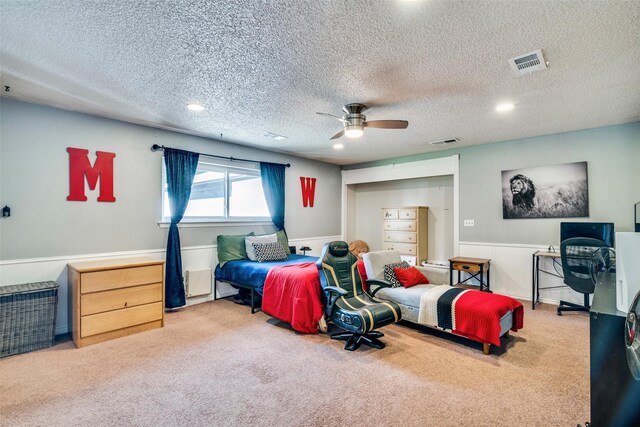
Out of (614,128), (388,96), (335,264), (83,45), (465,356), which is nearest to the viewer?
(83,45)

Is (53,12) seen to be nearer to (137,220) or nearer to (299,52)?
(299,52)

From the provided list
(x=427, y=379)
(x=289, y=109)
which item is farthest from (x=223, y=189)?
(x=427, y=379)

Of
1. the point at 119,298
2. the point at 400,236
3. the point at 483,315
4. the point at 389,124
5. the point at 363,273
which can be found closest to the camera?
the point at 483,315

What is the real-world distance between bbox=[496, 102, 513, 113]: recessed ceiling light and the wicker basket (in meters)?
5.04

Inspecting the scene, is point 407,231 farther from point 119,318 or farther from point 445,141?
point 119,318

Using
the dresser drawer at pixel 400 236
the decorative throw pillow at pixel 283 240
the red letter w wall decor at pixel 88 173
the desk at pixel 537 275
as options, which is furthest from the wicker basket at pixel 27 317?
the desk at pixel 537 275

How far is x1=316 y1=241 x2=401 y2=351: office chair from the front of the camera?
9.69 ft

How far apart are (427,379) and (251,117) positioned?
331 centimetres

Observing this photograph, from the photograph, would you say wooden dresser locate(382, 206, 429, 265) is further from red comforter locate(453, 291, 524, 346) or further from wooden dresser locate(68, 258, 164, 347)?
wooden dresser locate(68, 258, 164, 347)

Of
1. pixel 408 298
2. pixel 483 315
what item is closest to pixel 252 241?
pixel 408 298

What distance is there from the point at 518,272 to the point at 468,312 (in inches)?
97.6

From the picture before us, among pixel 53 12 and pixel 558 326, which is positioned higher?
pixel 53 12

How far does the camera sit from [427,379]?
2492 millimetres

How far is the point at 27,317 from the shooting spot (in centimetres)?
298
